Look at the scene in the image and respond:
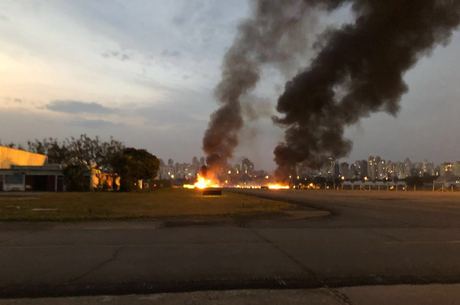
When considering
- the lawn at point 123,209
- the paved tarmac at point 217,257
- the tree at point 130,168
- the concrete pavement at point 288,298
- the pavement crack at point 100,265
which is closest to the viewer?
the concrete pavement at point 288,298

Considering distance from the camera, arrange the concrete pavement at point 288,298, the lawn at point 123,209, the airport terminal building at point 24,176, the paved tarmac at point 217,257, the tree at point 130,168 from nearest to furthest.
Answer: the concrete pavement at point 288,298
the paved tarmac at point 217,257
the lawn at point 123,209
the airport terminal building at point 24,176
the tree at point 130,168

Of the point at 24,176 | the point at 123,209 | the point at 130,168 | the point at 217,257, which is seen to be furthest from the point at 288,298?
the point at 24,176

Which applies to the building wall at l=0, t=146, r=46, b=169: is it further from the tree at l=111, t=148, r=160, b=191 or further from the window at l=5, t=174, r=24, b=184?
the tree at l=111, t=148, r=160, b=191

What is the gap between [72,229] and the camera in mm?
14359

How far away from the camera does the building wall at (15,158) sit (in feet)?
235

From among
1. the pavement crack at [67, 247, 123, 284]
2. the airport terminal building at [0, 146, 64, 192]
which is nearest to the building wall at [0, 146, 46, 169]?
the airport terminal building at [0, 146, 64, 192]

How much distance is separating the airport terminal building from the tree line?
2.70m

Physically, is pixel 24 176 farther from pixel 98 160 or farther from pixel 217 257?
pixel 217 257

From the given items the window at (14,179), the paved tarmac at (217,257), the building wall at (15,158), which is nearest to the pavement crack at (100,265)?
the paved tarmac at (217,257)

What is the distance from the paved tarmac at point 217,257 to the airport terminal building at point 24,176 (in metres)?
57.3

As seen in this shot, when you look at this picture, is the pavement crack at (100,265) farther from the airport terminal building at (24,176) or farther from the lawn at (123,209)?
the airport terminal building at (24,176)

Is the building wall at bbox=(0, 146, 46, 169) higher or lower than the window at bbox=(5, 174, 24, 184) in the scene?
higher

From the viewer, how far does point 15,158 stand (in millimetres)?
76062

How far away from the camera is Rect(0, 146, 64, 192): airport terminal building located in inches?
2662
